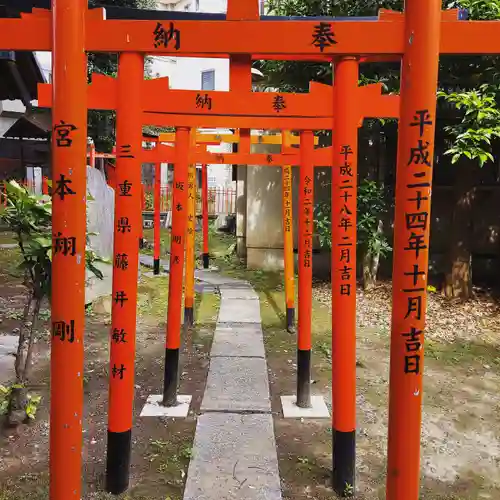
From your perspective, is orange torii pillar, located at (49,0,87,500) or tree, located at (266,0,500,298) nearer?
orange torii pillar, located at (49,0,87,500)

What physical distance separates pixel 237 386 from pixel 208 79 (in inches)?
870

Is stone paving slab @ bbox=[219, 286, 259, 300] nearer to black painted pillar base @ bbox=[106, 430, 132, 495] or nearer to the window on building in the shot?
black painted pillar base @ bbox=[106, 430, 132, 495]

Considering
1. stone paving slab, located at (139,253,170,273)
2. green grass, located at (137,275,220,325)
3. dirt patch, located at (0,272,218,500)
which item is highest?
stone paving slab, located at (139,253,170,273)

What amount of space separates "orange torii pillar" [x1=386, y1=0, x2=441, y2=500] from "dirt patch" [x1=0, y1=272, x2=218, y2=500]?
1781 mm

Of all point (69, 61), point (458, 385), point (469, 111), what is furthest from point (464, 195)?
point (69, 61)

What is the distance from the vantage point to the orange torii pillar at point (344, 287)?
328 centimetres

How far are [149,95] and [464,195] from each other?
6.92 metres

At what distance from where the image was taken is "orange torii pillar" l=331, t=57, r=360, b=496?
3.28 metres

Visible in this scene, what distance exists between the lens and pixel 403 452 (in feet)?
7.70

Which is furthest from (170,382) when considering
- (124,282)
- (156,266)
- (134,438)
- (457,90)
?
(156,266)

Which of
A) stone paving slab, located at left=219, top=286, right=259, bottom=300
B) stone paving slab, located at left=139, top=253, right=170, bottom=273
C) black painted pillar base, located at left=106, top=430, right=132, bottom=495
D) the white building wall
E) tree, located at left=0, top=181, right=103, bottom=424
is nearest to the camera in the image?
black painted pillar base, located at left=106, top=430, right=132, bottom=495

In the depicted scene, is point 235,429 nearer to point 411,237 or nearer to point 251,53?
point 411,237

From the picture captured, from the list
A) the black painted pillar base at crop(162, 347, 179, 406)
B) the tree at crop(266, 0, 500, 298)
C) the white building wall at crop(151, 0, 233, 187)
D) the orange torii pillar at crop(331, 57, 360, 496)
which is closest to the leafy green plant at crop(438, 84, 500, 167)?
the tree at crop(266, 0, 500, 298)

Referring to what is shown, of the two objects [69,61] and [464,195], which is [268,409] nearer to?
[69,61]
